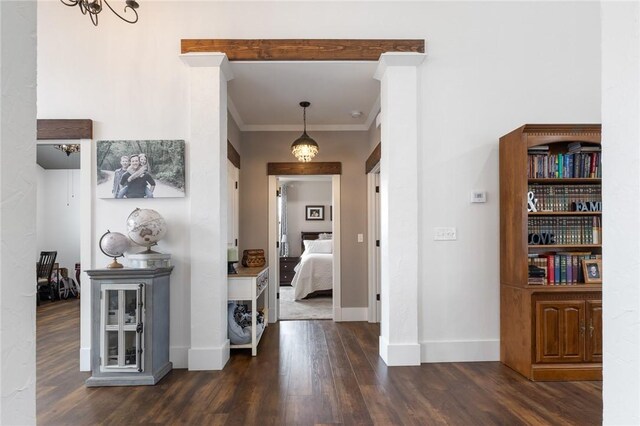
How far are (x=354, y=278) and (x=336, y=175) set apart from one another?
1508 millimetres

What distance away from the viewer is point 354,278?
5512mm

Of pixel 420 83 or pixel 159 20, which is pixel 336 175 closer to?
pixel 420 83

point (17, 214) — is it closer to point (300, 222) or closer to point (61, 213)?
point (61, 213)

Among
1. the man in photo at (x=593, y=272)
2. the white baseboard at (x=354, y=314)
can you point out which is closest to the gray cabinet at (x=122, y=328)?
the white baseboard at (x=354, y=314)

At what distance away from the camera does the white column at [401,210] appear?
3385 millimetres

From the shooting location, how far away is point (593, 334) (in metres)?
3.05

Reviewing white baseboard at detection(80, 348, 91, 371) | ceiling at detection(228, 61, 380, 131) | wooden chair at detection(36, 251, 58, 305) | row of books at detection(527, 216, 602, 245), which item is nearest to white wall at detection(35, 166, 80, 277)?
wooden chair at detection(36, 251, 58, 305)

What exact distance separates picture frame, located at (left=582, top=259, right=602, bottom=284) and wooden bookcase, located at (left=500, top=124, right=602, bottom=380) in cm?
5

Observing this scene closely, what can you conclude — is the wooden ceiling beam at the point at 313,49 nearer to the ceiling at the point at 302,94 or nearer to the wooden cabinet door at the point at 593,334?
the ceiling at the point at 302,94

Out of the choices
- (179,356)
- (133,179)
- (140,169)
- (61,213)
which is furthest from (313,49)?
(61,213)

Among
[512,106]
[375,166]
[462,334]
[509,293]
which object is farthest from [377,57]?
[462,334]

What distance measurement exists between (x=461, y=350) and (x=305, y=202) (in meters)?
7.30
